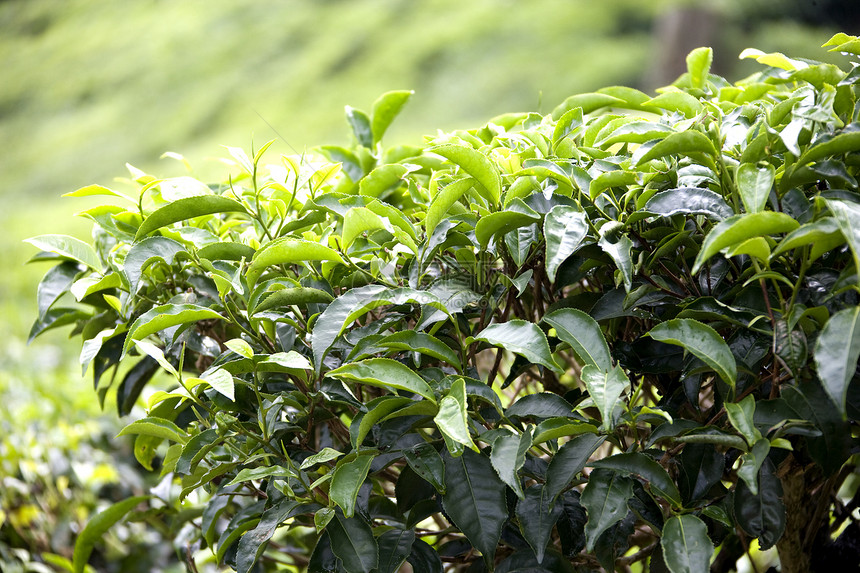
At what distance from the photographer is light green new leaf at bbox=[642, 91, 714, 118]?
93 cm

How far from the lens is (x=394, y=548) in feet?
2.79

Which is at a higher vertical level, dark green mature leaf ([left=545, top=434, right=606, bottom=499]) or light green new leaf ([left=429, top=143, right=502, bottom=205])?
light green new leaf ([left=429, top=143, right=502, bottom=205])

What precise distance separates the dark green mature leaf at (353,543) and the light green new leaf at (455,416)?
0.57ft

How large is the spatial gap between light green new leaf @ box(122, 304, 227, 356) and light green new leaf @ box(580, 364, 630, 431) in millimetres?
392

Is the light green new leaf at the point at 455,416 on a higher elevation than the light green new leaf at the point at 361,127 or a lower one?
lower

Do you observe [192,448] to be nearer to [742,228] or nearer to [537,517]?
[537,517]

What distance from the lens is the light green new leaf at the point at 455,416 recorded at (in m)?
0.66

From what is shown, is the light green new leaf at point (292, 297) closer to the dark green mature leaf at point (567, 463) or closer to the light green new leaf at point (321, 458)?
the light green new leaf at point (321, 458)

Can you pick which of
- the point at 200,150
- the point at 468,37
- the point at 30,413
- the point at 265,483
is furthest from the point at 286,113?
the point at 265,483

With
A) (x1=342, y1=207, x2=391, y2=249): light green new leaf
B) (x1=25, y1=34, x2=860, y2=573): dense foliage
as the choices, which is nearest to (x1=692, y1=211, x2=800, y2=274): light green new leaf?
(x1=25, y1=34, x2=860, y2=573): dense foliage

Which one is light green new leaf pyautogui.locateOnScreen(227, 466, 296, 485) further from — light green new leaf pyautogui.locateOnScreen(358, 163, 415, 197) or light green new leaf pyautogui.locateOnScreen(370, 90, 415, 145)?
light green new leaf pyautogui.locateOnScreen(370, 90, 415, 145)

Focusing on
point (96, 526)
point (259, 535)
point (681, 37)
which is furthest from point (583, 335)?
point (681, 37)

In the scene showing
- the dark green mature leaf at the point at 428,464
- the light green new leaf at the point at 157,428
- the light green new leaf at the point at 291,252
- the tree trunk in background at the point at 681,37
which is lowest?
the tree trunk in background at the point at 681,37

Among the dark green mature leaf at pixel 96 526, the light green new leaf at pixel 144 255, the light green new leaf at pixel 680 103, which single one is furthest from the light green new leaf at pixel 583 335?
the dark green mature leaf at pixel 96 526
